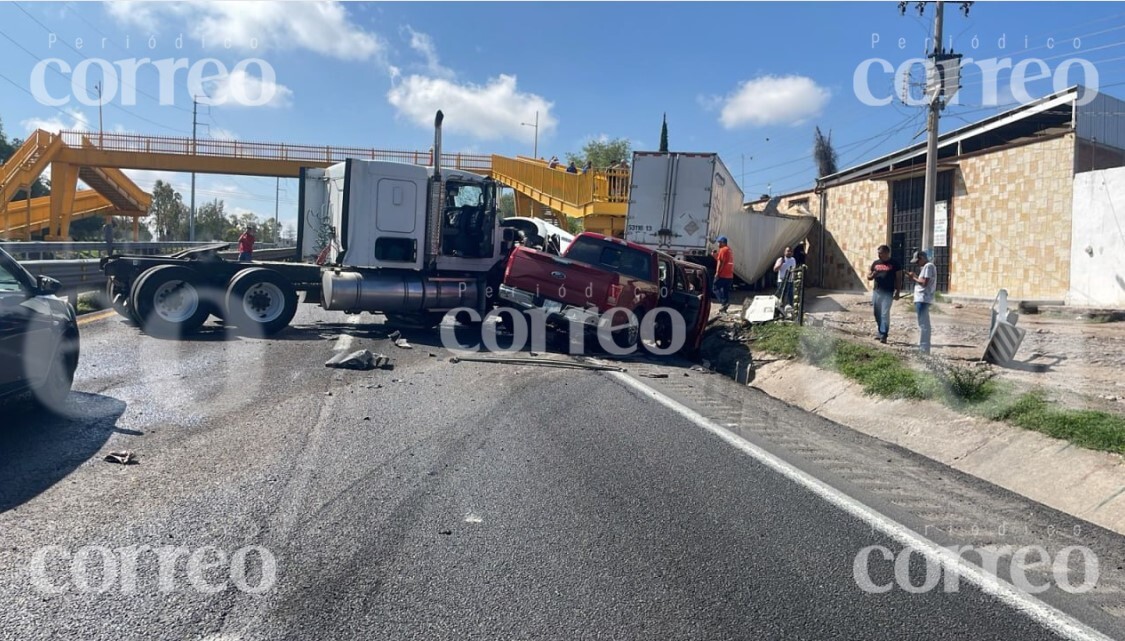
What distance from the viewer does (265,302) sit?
43.7 feet

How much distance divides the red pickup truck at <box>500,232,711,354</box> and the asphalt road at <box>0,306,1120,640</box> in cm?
493

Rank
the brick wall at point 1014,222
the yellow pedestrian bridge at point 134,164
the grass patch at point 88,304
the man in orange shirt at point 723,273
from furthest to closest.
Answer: the yellow pedestrian bridge at point 134,164 < the man in orange shirt at point 723,273 < the brick wall at point 1014,222 < the grass patch at point 88,304

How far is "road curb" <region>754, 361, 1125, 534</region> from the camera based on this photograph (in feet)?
18.6

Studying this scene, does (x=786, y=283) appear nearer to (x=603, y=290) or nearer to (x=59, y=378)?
(x=603, y=290)

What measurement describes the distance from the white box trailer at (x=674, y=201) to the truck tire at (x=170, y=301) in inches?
412

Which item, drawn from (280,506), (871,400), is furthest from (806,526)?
(871,400)

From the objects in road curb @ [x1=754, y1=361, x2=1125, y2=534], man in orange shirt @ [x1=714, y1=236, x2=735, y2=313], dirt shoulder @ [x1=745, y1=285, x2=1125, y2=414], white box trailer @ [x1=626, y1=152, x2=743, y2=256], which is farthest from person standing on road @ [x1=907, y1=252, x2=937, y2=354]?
white box trailer @ [x1=626, y1=152, x2=743, y2=256]

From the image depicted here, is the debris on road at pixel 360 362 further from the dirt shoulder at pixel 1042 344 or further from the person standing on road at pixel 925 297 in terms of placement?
the person standing on road at pixel 925 297

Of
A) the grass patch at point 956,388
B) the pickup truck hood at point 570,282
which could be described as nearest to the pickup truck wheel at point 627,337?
the pickup truck hood at point 570,282

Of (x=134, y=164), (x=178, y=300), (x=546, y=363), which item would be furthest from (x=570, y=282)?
(x=134, y=164)

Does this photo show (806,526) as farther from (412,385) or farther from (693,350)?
(693,350)

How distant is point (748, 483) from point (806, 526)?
0.91 metres

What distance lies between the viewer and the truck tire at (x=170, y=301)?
12430 millimetres

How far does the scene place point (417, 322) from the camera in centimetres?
1523
